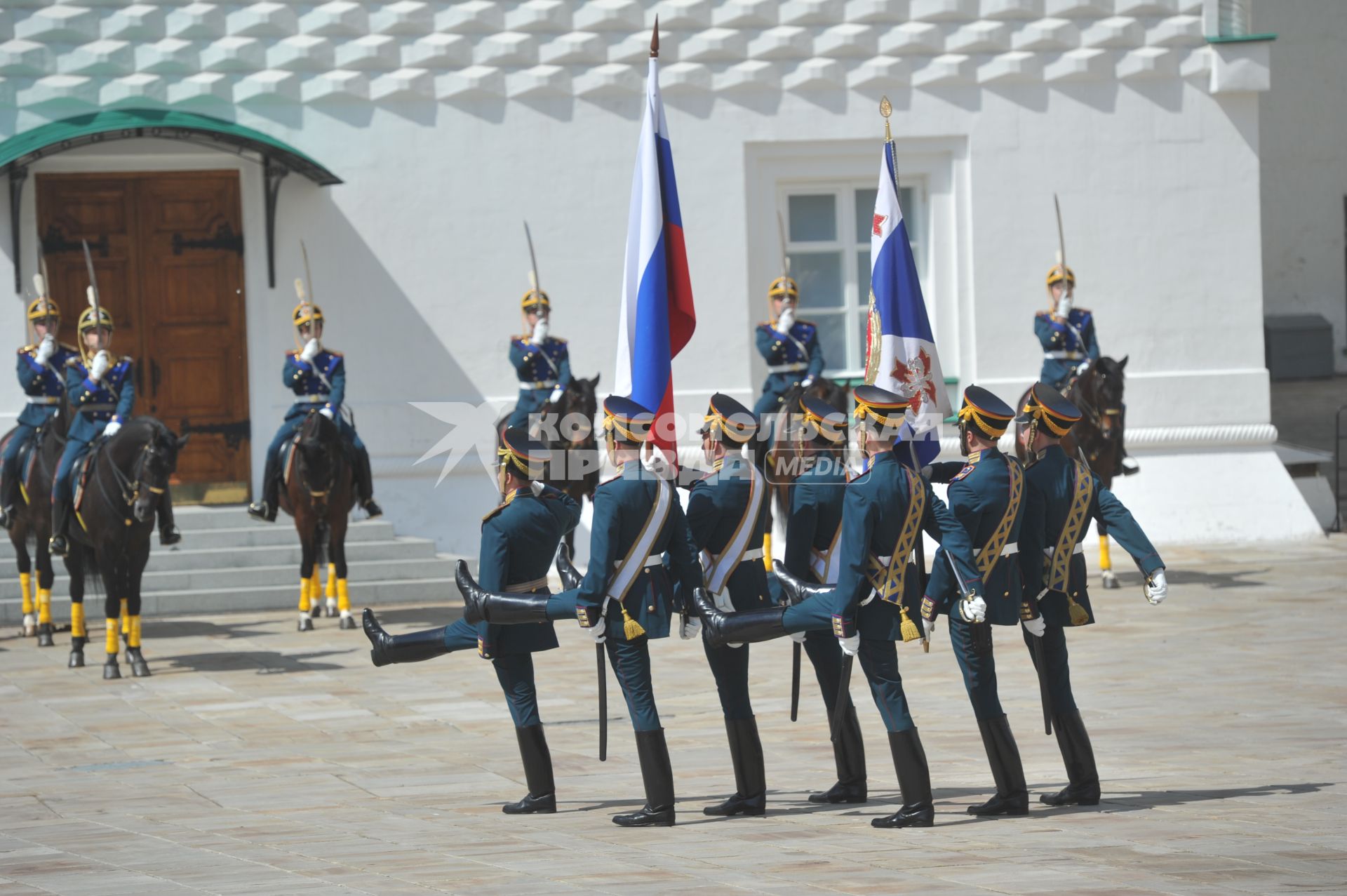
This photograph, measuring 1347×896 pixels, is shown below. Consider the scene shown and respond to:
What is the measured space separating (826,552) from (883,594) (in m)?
0.85

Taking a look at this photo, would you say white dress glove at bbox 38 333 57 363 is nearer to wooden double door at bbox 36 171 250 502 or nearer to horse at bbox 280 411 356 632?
horse at bbox 280 411 356 632


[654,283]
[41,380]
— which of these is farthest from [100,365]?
[654,283]

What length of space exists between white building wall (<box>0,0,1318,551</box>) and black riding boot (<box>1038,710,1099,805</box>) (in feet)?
33.4

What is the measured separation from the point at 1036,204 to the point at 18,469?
393 inches

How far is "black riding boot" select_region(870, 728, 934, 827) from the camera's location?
732 cm

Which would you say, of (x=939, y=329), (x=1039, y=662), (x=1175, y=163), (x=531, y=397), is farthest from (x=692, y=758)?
(x=1175, y=163)

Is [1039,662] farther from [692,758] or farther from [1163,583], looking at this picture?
[692,758]

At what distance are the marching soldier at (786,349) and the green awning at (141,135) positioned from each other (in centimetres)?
433

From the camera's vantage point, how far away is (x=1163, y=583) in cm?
788

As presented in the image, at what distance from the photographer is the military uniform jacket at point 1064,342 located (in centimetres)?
1602

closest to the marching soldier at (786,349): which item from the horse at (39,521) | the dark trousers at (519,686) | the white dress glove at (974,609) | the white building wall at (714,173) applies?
the white building wall at (714,173)

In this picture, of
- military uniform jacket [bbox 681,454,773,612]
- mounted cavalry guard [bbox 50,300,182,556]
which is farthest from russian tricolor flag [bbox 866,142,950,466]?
mounted cavalry guard [bbox 50,300,182,556]

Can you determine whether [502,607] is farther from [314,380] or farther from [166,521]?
[314,380]

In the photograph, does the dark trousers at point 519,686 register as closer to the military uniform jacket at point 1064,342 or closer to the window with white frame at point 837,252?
the military uniform jacket at point 1064,342
